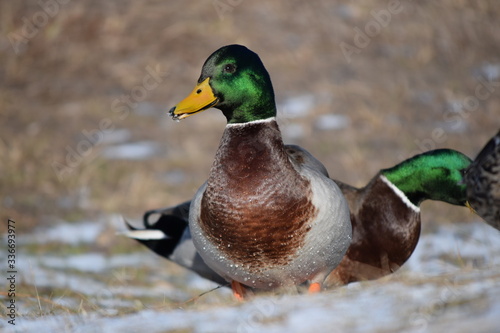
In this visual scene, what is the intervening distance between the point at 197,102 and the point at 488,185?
4.59ft

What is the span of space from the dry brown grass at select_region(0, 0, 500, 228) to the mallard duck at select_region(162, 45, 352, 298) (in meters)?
3.54

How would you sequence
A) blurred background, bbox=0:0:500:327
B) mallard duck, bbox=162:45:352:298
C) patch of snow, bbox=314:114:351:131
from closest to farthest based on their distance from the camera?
mallard duck, bbox=162:45:352:298
blurred background, bbox=0:0:500:327
patch of snow, bbox=314:114:351:131

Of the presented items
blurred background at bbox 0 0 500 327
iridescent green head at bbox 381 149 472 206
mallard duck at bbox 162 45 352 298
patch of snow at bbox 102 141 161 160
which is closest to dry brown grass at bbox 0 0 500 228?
blurred background at bbox 0 0 500 327

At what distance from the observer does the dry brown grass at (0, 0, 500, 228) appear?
761 centimetres

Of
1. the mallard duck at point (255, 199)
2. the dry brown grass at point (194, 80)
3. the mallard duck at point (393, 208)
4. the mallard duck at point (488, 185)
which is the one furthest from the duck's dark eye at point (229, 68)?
the dry brown grass at point (194, 80)

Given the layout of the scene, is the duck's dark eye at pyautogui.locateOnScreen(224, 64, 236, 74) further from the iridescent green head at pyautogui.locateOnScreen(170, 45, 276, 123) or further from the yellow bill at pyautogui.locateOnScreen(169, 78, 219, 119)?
the yellow bill at pyautogui.locateOnScreen(169, 78, 219, 119)

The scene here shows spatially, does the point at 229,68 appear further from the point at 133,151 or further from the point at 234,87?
the point at 133,151

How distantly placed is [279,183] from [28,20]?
27.4ft

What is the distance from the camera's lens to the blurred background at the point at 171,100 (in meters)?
6.82

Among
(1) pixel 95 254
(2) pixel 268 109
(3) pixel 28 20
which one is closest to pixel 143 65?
(3) pixel 28 20

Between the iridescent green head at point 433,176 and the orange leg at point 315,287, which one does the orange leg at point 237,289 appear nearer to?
the orange leg at point 315,287

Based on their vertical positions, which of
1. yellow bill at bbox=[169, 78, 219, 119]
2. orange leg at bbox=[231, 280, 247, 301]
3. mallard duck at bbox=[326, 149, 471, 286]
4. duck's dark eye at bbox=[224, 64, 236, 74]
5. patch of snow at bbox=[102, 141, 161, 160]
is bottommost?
patch of snow at bbox=[102, 141, 161, 160]

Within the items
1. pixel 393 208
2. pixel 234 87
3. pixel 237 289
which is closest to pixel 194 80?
pixel 393 208

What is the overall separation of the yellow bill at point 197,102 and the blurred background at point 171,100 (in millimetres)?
2127
